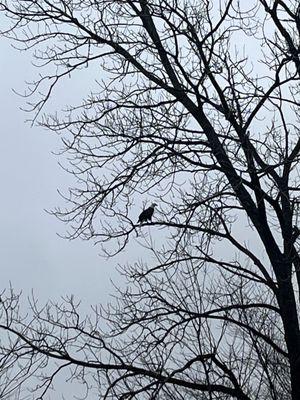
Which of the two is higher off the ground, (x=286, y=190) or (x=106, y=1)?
(x=106, y=1)

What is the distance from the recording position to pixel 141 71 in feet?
30.7

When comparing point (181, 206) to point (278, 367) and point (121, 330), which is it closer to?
point (121, 330)

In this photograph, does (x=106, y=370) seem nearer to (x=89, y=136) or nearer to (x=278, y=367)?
(x=89, y=136)

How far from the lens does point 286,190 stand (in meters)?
8.20

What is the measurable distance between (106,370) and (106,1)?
4703mm

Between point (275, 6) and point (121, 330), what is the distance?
14.7ft

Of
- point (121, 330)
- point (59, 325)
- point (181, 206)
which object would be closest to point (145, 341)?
point (121, 330)

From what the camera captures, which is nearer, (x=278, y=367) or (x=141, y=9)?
(x=141, y=9)

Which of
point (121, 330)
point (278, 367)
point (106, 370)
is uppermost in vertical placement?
point (278, 367)

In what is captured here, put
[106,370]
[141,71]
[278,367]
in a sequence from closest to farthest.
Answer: [106,370], [141,71], [278,367]

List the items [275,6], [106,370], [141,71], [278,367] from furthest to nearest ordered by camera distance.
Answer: [278,367]
[141,71]
[106,370]
[275,6]

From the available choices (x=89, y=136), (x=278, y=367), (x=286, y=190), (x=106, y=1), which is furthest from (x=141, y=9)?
(x=278, y=367)

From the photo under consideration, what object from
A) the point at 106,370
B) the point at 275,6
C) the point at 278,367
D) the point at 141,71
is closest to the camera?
the point at 275,6

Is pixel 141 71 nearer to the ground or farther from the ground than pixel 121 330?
farther from the ground
